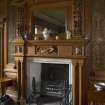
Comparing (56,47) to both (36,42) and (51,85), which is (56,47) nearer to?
(36,42)

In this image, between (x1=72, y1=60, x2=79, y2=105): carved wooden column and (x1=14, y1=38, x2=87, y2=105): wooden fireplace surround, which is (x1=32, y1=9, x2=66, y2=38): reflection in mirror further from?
(x1=72, y1=60, x2=79, y2=105): carved wooden column

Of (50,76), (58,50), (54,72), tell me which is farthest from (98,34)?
(50,76)

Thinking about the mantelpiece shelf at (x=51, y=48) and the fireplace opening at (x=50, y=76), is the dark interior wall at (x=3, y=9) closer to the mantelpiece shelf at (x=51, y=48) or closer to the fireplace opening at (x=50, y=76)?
the mantelpiece shelf at (x=51, y=48)

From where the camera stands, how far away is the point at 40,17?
17.0 ft

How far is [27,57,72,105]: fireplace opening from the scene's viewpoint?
4.90 metres

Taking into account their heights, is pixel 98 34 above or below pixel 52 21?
below

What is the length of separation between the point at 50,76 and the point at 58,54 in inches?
25.3

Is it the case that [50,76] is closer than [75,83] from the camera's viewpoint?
No

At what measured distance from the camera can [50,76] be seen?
16.9ft

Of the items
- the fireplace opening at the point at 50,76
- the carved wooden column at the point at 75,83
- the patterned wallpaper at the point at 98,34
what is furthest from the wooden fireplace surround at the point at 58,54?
the patterned wallpaper at the point at 98,34

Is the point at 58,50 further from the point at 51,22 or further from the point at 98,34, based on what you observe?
the point at 98,34

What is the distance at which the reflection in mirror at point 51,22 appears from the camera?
491 cm

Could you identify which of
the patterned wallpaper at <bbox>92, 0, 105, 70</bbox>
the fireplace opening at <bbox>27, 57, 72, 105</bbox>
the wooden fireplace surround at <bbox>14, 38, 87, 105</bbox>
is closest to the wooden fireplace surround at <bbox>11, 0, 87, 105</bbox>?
the wooden fireplace surround at <bbox>14, 38, 87, 105</bbox>

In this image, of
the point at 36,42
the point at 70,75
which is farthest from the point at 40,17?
the point at 70,75
